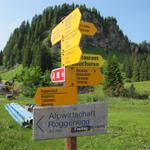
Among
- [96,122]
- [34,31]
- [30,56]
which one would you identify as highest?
[34,31]

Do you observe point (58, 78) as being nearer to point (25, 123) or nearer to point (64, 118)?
point (64, 118)

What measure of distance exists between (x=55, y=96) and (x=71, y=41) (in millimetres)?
1182

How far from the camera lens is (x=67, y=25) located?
8180 mm

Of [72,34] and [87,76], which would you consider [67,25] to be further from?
[87,76]

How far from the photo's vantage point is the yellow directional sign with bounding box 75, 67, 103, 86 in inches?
311

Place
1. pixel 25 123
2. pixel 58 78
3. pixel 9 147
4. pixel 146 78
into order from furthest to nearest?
pixel 146 78 → pixel 25 123 → pixel 9 147 → pixel 58 78

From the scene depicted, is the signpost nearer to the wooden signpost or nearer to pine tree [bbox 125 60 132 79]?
the wooden signpost

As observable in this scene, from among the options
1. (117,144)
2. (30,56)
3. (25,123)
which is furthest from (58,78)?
(30,56)

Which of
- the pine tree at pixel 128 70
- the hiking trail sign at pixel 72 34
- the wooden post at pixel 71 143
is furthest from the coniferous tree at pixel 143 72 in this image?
the wooden post at pixel 71 143

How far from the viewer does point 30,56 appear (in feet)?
482

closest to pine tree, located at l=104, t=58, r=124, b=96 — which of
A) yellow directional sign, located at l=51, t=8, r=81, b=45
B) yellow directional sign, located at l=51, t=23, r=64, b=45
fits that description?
yellow directional sign, located at l=51, t=23, r=64, b=45

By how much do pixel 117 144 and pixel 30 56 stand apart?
135 metres

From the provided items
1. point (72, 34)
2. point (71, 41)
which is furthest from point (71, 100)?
point (72, 34)

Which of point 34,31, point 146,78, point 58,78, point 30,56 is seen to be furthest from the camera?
point 34,31
